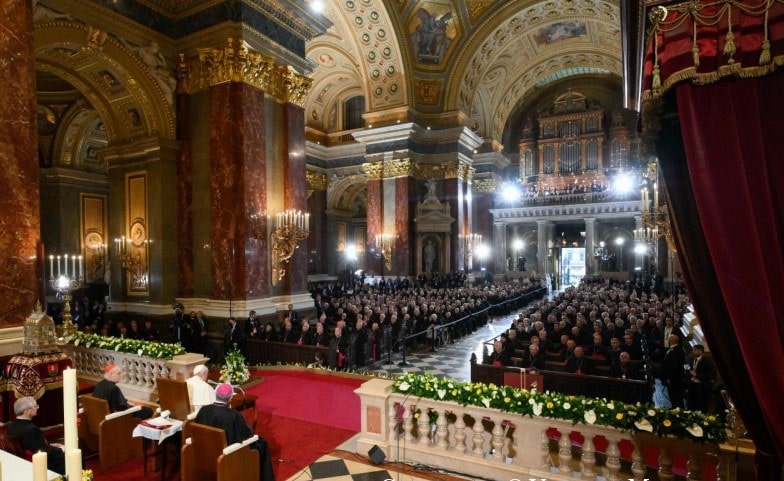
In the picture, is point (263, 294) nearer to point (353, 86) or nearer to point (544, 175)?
point (353, 86)

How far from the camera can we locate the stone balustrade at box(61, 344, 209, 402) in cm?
674

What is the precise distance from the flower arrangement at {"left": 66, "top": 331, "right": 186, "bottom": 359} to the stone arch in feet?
18.1

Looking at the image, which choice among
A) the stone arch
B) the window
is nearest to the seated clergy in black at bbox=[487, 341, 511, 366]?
the stone arch

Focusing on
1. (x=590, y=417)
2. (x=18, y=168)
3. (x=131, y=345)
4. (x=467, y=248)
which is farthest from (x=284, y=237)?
(x=467, y=248)

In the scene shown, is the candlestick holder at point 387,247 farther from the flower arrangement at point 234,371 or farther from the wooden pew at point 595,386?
the wooden pew at point 595,386

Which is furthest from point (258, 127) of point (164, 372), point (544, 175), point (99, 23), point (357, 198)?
point (544, 175)

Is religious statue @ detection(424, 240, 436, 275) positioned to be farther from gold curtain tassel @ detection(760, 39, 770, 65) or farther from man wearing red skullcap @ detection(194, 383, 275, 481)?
gold curtain tassel @ detection(760, 39, 770, 65)

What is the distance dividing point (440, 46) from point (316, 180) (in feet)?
33.6

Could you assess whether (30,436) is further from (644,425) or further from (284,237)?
(284,237)

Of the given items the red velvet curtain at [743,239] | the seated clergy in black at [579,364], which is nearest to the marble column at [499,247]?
the seated clergy in black at [579,364]

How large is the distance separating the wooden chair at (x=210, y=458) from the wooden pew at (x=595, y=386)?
4.22 m

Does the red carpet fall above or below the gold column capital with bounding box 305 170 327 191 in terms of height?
below

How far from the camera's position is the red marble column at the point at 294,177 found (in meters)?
11.9

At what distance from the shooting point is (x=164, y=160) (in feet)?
37.1
